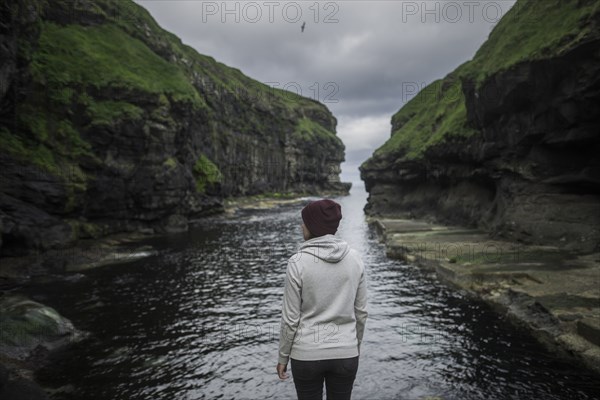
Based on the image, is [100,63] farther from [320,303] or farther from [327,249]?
[320,303]

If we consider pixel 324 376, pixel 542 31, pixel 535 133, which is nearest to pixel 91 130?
pixel 535 133

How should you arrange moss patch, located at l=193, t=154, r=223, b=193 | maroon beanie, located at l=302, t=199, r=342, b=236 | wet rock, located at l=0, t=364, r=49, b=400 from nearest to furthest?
maroon beanie, located at l=302, t=199, r=342, b=236, wet rock, located at l=0, t=364, r=49, b=400, moss patch, located at l=193, t=154, r=223, b=193

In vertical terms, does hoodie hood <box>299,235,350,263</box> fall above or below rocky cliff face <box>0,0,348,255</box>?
below

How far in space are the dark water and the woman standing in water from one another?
359 inches

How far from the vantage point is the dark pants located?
16.3 feet

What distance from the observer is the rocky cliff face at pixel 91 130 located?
35.9 m

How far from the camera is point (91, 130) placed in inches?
1943

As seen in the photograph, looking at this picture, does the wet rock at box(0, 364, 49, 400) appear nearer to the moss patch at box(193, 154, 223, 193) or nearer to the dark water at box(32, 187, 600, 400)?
the dark water at box(32, 187, 600, 400)

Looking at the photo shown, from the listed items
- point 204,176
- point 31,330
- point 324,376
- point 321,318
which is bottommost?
point 31,330

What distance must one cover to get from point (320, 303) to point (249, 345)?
13.8 meters

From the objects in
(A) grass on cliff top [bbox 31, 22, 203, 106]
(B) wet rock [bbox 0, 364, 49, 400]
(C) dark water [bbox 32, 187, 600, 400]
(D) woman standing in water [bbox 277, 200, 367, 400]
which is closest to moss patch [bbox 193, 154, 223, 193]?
(A) grass on cliff top [bbox 31, 22, 203, 106]

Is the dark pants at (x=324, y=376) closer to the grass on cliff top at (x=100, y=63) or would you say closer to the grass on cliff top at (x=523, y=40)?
the grass on cliff top at (x=523, y=40)

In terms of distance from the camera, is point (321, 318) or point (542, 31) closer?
point (321, 318)

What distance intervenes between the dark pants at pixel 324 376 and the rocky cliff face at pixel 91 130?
114 feet
